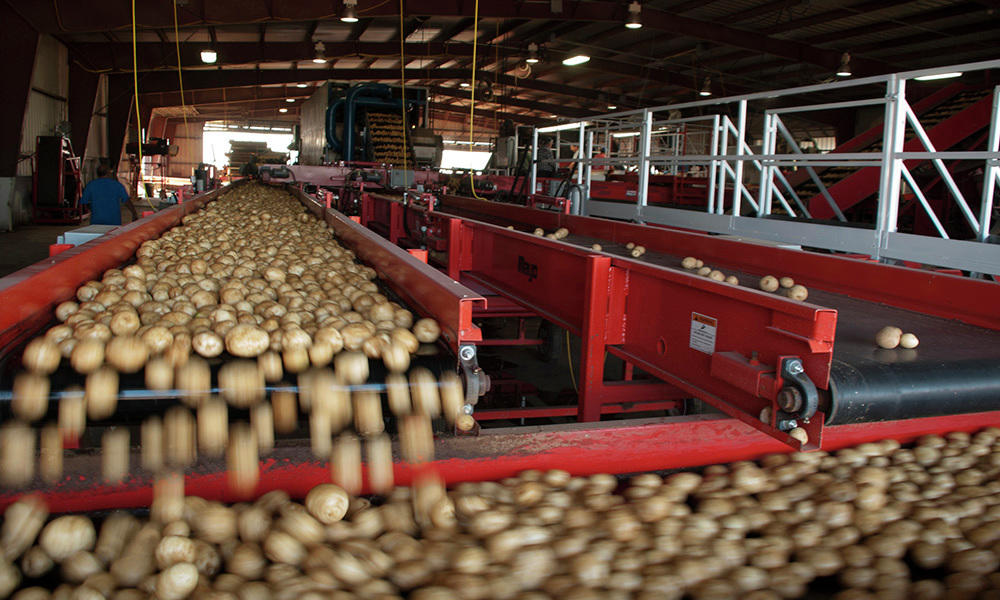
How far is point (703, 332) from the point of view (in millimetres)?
2203

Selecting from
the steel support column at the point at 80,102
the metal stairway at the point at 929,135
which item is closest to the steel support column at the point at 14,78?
the steel support column at the point at 80,102

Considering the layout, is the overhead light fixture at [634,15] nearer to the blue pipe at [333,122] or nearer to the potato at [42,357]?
the blue pipe at [333,122]

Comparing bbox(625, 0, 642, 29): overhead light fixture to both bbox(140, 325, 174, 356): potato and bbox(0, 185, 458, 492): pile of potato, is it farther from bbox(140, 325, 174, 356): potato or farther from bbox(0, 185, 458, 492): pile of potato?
bbox(140, 325, 174, 356): potato

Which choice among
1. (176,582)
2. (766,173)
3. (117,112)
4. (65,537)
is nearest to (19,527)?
(65,537)

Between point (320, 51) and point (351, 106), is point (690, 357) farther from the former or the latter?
point (320, 51)

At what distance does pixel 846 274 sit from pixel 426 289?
2.01 meters

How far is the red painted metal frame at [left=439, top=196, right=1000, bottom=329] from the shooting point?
2604mm

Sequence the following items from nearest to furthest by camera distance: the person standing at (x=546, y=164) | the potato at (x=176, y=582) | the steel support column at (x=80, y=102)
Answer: the potato at (x=176, y=582) → the person standing at (x=546, y=164) → the steel support column at (x=80, y=102)

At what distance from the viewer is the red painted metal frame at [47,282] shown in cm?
198

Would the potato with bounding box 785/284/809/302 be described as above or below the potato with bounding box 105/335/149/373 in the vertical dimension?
above

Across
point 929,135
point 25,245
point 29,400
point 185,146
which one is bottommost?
point 25,245

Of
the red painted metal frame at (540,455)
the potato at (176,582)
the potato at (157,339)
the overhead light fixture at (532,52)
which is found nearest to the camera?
the potato at (176,582)

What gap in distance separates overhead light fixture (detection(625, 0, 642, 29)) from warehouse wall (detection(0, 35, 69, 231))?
10.9 metres

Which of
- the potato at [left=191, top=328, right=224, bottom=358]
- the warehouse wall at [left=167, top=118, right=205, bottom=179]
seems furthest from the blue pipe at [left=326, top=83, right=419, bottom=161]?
the warehouse wall at [left=167, top=118, right=205, bottom=179]
